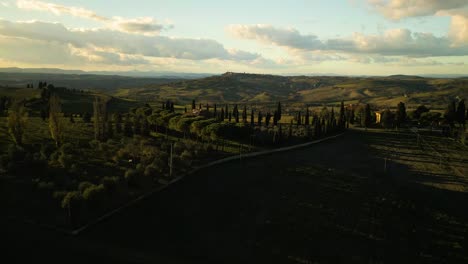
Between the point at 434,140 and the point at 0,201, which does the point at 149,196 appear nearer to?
the point at 0,201

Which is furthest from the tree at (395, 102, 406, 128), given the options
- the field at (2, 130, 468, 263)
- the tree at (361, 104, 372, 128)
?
the field at (2, 130, 468, 263)

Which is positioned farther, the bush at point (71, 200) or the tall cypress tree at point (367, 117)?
the tall cypress tree at point (367, 117)

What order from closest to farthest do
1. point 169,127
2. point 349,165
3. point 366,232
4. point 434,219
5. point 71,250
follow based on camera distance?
point 71,250 < point 366,232 < point 434,219 < point 349,165 < point 169,127

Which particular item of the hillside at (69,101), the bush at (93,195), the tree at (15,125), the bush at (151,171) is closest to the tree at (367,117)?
the bush at (151,171)

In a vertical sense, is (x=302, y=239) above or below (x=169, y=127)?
below

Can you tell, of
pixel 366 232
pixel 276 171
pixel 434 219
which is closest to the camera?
pixel 366 232

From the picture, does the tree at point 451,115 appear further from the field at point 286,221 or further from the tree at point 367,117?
the field at point 286,221

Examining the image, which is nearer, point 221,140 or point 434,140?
point 221,140

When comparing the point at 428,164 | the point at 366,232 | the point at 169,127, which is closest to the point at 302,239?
the point at 366,232
